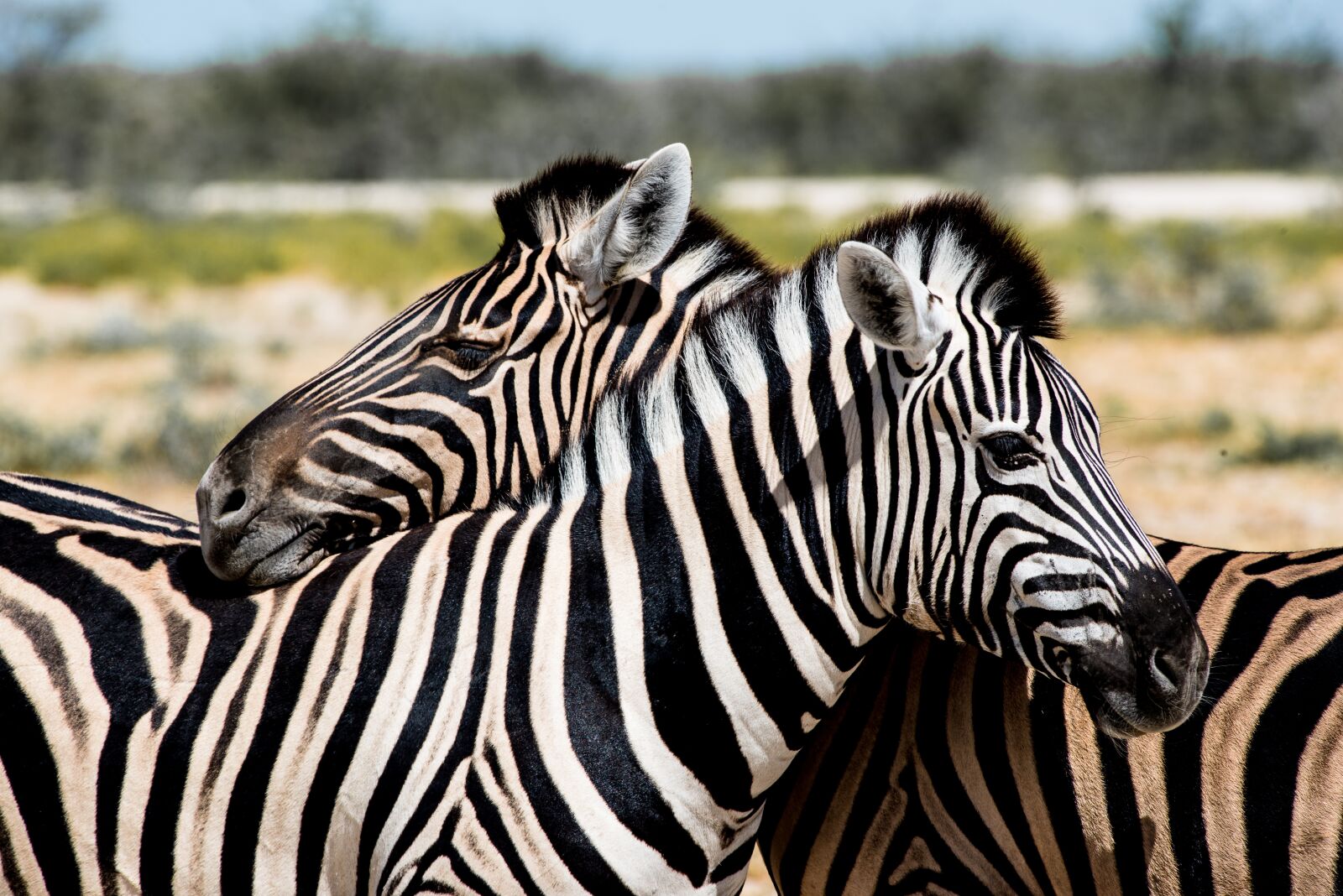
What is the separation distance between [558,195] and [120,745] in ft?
5.88

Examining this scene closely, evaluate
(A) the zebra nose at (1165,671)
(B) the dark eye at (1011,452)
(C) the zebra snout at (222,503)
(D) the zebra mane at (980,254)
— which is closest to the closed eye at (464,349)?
(C) the zebra snout at (222,503)

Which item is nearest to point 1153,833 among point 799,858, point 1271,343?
point 799,858

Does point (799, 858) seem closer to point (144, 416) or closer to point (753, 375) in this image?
point (753, 375)

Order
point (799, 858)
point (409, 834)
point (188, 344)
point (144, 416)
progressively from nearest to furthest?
1. point (409, 834)
2. point (799, 858)
3. point (144, 416)
4. point (188, 344)

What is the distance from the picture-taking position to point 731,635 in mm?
2521

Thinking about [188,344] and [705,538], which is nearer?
[705,538]

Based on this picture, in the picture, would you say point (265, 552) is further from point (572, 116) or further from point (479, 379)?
point (572, 116)

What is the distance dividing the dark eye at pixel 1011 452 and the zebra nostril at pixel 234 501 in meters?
1.72

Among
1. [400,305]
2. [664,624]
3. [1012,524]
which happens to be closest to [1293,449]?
[1012,524]

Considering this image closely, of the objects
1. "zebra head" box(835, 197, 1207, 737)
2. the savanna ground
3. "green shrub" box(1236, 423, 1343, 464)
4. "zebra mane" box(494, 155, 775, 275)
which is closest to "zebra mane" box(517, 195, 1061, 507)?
"zebra head" box(835, 197, 1207, 737)

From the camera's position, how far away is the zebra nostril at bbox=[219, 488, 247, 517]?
2967 mm

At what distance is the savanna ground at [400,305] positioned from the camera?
28.7 feet

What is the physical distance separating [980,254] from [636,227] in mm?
984

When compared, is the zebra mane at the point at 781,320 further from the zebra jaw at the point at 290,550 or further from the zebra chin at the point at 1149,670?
the zebra chin at the point at 1149,670
